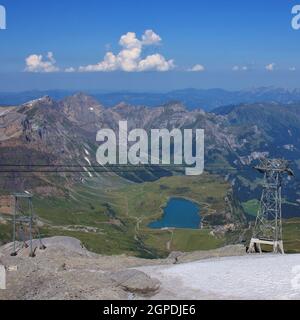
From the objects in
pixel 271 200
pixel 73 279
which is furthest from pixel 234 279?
pixel 271 200

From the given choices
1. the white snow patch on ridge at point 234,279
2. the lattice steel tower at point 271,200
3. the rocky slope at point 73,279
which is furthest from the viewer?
the lattice steel tower at point 271,200

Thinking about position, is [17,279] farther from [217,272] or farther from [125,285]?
[217,272]

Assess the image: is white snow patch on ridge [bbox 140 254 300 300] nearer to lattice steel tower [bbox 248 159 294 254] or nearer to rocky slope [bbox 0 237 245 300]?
rocky slope [bbox 0 237 245 300]

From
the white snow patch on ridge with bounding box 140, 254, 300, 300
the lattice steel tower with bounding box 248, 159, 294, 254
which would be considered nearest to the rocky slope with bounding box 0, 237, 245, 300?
the white snow patch on ridge with bounding box 140, 254, 300, 300

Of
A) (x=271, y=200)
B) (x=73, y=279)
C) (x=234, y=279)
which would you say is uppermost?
(x=271, y=200)

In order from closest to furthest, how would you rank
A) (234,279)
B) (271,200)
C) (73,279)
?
(234,279) → (73,279) → (271,200)

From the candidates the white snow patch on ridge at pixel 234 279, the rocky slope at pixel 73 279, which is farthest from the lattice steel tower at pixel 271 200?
the white snow patch on ridge at pixel 234 279

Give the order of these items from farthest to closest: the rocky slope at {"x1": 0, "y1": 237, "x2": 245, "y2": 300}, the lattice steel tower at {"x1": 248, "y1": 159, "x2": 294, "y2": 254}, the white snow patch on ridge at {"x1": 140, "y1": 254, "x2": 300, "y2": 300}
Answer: the lattice steel tower at {"x1": 248, "y1": 159, "x2": 294, "y2": 254}, the rocky slope at {"x1": 0, "y1": 237, "x2": 245, "y2": 300}, the white snow patch on ridge at {"x1": 140, "y1": 254, "x2": 300, "y2": 300}

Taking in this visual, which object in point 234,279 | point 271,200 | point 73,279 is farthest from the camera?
point 271,200

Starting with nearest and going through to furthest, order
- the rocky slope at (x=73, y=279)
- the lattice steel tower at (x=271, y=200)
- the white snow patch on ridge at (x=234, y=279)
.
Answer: the white snow patch on ridge at (x=234, y=279)
the rocky slope at (x=73, y=279)
the lattice steel tower at (x=271, y=200)

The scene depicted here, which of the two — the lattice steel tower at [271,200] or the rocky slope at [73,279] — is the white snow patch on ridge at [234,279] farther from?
the lattice steel tower at [271,200]

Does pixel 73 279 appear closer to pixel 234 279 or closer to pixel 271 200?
pixel 234 279
